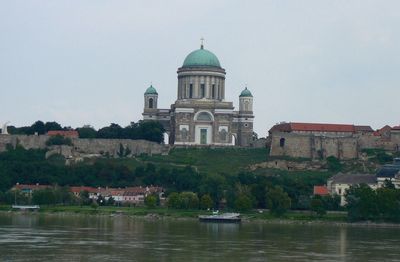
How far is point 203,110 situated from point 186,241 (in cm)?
5395

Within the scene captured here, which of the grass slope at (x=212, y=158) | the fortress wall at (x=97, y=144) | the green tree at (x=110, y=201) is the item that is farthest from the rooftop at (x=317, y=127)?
the green tree at (x=110, y=201)

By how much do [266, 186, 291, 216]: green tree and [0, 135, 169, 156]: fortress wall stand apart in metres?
26.9

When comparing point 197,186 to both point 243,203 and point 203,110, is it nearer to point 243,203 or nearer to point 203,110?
point 243,203

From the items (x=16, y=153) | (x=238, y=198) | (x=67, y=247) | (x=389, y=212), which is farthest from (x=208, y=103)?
(x=67, y=247)

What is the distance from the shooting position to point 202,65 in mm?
109125

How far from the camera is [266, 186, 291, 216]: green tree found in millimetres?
75500

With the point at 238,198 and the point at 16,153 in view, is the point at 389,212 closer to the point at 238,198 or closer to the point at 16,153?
the point at 238,198

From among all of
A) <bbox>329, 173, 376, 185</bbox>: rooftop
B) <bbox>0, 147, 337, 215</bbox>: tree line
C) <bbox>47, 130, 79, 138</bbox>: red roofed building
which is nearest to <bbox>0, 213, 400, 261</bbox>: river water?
<bbox>0, 147, 337, 215</bbox>: tree line

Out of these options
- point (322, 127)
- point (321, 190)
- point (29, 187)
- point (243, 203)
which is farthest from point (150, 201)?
point (322, 127)

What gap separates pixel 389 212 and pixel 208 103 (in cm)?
3728

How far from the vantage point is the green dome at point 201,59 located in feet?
359

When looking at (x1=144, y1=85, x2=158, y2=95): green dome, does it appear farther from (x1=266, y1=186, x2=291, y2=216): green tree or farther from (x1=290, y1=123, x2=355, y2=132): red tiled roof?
(x1=266, y1=186, x2=291, y2=216): green tree

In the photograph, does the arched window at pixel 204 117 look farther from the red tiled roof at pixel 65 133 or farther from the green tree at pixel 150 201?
the green tree at pixel 150 201

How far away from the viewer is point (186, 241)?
52375 millimetres
